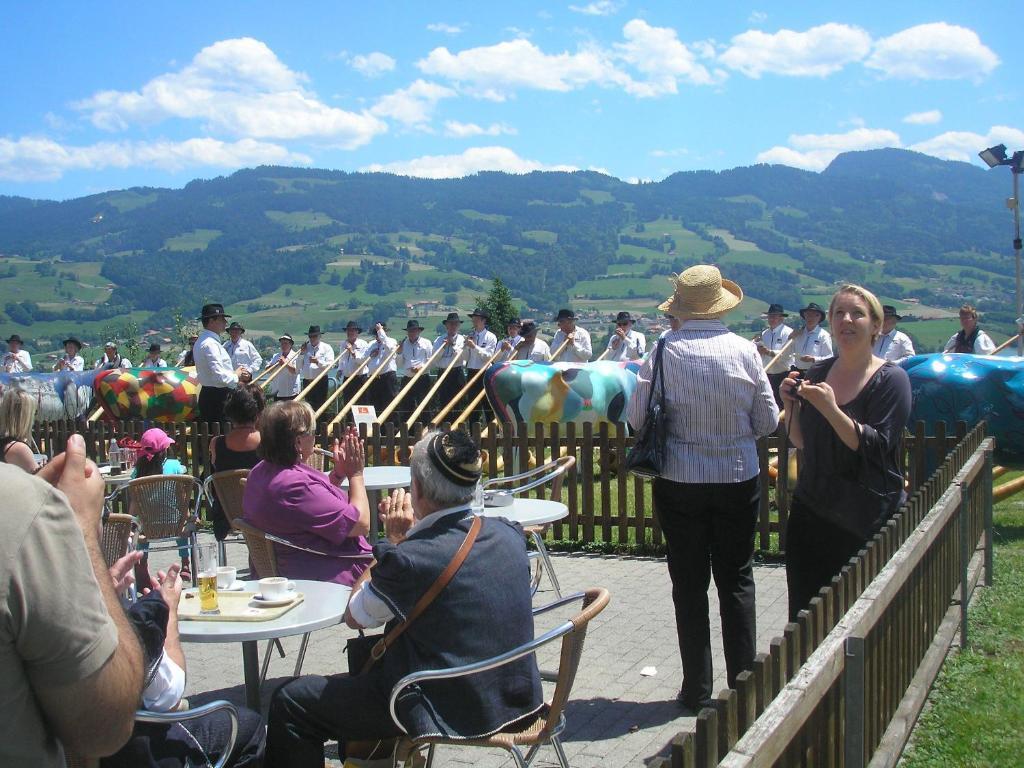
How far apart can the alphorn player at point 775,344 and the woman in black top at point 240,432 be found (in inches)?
443

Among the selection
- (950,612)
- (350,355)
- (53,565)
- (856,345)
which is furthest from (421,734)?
(350,355)

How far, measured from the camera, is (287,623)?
370 cm

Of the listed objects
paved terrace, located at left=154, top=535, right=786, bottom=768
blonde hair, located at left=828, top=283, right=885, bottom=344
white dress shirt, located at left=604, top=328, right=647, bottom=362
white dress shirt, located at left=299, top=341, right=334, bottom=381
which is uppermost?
blonde hair, located at left=828, top=283, right=885, bottom=344

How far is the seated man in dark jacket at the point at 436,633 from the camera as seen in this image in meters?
3.15

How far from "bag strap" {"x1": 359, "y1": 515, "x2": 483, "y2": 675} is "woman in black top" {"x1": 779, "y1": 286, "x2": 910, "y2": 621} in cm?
169

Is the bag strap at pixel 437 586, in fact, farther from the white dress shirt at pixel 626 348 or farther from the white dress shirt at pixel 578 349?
the white dress shirt at pixel 626 348

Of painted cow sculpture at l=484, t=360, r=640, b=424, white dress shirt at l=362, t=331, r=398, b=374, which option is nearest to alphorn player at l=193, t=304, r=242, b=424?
painted cow sculpture at l=484, t=360, r=640, b=424

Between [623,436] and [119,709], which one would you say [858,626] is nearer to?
[119,709]

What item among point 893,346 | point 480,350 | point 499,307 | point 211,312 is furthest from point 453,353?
point 499,307

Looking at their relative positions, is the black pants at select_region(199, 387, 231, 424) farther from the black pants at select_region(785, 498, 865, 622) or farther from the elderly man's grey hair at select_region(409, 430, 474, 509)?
the elderly man's grey hair at select_region(409, 430, 474, 509)

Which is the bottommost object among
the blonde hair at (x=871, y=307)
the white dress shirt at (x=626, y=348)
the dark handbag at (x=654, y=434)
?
the white dress shirt at (x=626, y=348)

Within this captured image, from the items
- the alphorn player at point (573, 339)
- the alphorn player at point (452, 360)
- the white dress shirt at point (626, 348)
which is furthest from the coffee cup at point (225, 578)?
the alphorn player at point (452, 360)

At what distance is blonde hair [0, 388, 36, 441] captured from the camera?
16.6 ft

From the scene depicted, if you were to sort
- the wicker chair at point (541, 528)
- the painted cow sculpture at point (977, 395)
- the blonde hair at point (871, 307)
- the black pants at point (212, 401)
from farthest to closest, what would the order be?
the black pants at point (212, 401) < the painted cow sculpture at point (977, 395) < the wicker chair at point (541, 528) < the blonde hair at point (871, 307)
